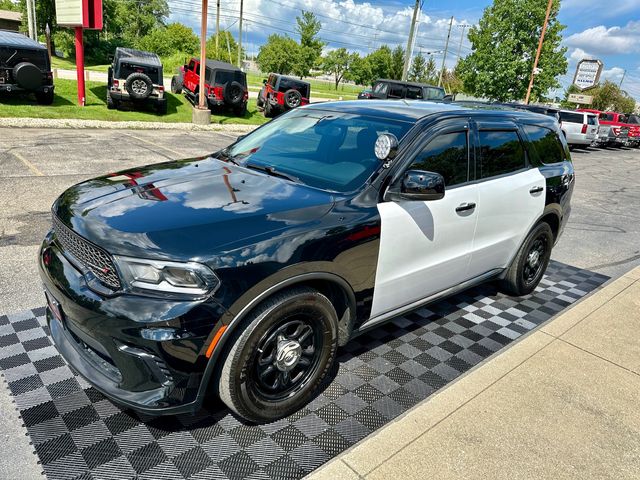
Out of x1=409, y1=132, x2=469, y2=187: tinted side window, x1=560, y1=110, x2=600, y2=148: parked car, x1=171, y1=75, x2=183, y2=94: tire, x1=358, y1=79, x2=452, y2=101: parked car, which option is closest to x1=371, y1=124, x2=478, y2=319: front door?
x1=409, y1=132, x2=469, y2=187: tinted side window

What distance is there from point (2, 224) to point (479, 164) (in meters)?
5.19

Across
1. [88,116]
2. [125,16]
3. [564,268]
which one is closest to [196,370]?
[564,268]

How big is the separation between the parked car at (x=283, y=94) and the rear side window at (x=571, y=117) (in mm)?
11594

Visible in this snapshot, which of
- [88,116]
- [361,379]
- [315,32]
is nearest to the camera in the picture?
[361,379]

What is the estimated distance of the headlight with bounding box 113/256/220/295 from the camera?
2.17 m

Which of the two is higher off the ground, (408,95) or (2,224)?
(408,95)

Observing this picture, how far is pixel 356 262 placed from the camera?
279 centimetres

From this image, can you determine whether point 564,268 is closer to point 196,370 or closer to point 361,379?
point 361,379

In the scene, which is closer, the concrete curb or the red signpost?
the concrete curb

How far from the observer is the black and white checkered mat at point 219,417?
2.37 meters

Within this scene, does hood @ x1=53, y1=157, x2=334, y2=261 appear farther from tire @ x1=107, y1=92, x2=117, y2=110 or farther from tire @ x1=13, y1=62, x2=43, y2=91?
tire @ x1=107, y1=92, x2=117, y2=110

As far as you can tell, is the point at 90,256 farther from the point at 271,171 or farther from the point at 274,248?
the point at 271,171

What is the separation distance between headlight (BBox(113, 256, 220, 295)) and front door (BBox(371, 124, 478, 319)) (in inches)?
46.1

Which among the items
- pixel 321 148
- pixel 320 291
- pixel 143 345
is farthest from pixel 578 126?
pixel 143 345
